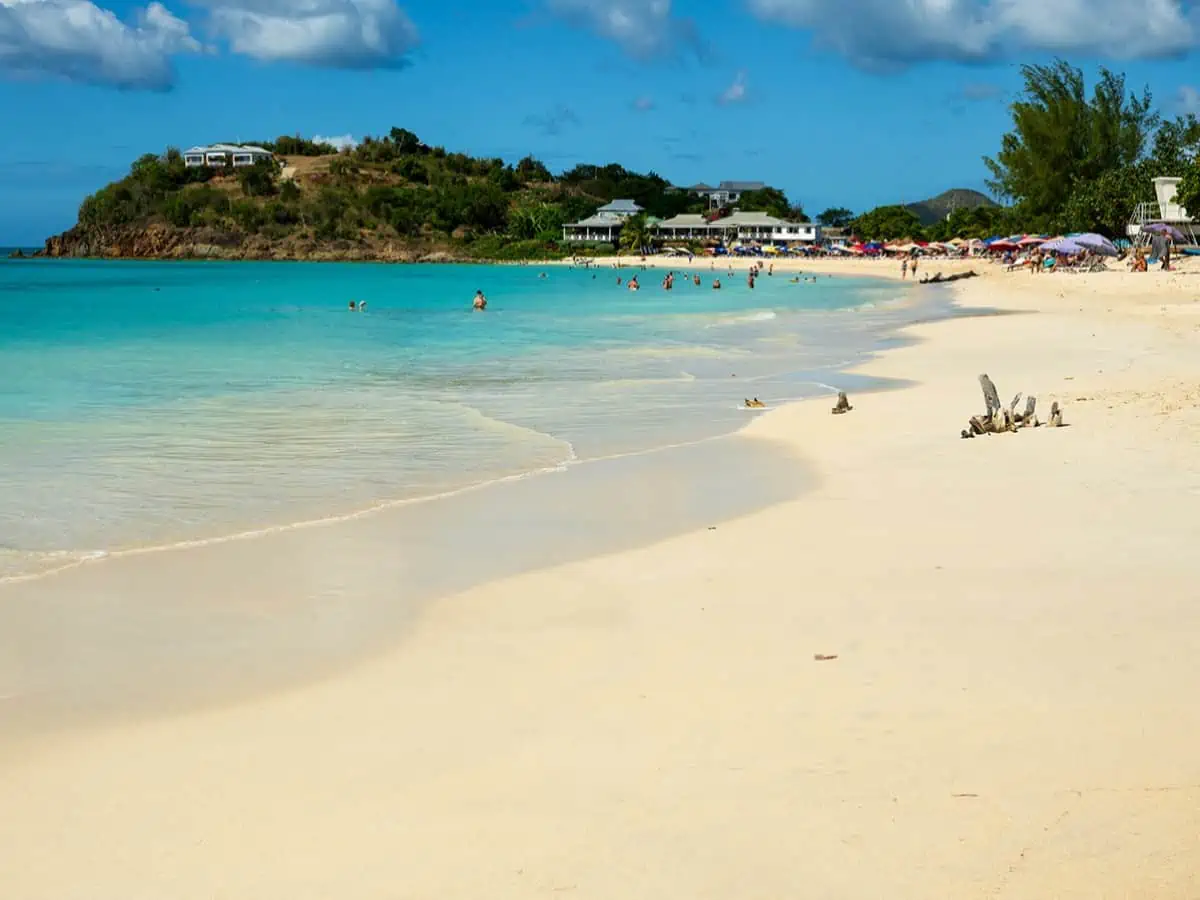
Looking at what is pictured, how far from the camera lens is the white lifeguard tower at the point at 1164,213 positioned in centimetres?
6066

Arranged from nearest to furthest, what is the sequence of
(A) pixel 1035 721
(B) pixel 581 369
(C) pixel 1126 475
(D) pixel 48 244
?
(A) pixel 1035 721, (C) pixel 1126 475, (B) pixel 581 369, (D) pixel 48 244

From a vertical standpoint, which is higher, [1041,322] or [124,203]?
[124,203]

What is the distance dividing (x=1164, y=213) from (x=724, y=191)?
10256 centimetres

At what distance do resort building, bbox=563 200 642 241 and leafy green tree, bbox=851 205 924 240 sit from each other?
27.8m

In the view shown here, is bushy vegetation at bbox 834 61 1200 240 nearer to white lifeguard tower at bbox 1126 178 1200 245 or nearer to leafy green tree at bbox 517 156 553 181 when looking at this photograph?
white lifeguard tower at bbox 1126 178 1200 245

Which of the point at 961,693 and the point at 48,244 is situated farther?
the point at 48,244

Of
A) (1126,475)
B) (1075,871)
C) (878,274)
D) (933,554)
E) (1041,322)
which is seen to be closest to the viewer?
(1075,871)

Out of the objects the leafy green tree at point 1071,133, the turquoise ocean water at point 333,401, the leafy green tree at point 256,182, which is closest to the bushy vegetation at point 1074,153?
the leafy green tree at point 1071,133

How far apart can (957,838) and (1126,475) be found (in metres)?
6.74

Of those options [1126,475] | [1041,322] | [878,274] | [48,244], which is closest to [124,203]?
[48,244]

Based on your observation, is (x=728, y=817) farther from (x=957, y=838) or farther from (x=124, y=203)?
(x=124, y=203)

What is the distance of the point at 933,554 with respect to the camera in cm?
802

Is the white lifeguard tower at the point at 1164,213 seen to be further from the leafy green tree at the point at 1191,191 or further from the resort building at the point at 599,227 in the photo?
the resort building at the point at 599,227

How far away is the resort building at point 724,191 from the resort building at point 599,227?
62.1 feet
